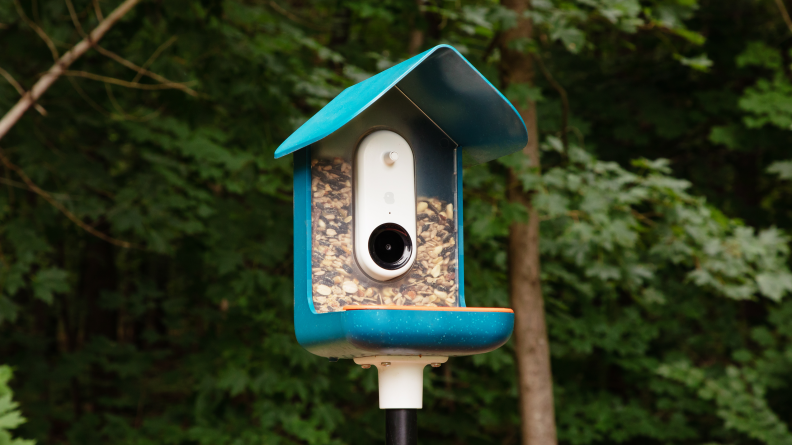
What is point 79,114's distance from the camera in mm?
5113

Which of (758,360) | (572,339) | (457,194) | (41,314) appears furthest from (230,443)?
(41,314)

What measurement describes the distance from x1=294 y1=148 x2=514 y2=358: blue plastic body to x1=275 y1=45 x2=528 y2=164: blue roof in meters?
0.36

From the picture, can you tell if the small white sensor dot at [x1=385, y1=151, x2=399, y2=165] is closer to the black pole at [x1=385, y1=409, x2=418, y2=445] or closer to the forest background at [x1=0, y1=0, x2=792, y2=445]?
the black pole at [x1=385, y1=409, x2=418, y2=445]

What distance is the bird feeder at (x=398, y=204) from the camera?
1767mm

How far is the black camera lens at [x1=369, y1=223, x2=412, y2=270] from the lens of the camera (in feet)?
6.35

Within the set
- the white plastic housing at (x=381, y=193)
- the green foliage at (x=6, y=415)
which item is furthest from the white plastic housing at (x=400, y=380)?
the green foliage at (x=6, y=415)

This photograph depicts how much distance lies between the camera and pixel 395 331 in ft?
5.36

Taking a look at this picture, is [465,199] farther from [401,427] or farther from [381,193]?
[401,427]

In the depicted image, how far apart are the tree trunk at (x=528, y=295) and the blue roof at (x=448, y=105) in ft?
8.25

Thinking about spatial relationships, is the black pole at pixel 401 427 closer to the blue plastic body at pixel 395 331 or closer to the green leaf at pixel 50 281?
the blue plastic body at pixel 395 331

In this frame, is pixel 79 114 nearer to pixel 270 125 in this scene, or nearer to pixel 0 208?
pixel 0 208

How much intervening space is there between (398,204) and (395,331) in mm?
441

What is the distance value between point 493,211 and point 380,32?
11.7ft

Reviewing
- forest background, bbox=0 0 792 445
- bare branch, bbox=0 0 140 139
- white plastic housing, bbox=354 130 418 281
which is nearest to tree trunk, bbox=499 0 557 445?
forest background, bbox=0 0 792 445
